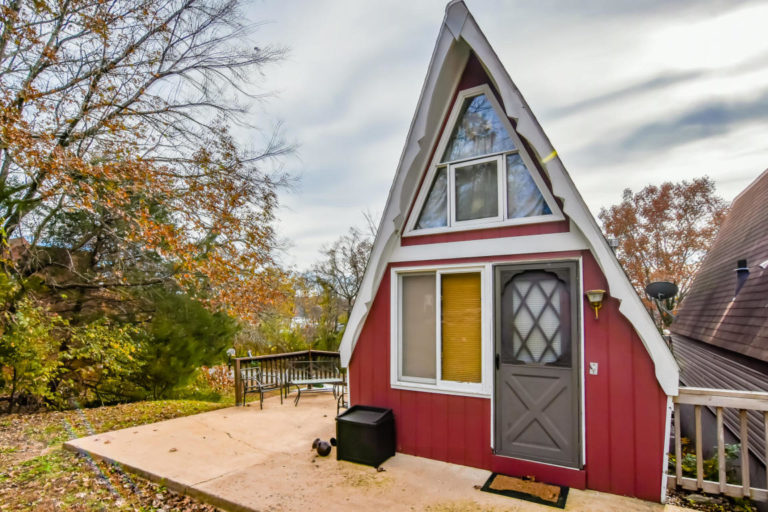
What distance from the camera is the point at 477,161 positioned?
421cm

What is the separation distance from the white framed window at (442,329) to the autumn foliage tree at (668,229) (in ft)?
56.6

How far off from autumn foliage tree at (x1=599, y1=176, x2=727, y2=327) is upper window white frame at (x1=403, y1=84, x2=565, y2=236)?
1707 cm

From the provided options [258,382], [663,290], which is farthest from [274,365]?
[663,290]

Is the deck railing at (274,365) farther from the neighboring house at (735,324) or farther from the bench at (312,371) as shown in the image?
the neighboring house at (735,324)

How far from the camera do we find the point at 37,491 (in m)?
3.48

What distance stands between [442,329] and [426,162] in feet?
6.62

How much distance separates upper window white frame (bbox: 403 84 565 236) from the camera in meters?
→ 3.78

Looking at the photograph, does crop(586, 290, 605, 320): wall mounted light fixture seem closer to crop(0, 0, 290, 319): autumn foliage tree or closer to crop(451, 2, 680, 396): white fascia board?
crop(451, 2, 680, 396): white fascia board

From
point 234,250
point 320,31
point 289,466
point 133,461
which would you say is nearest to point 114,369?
point 234,250

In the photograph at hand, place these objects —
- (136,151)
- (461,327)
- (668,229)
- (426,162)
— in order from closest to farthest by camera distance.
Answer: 1. (461,327)
2. (426,162)
3. (136,151)
4. (668,229)

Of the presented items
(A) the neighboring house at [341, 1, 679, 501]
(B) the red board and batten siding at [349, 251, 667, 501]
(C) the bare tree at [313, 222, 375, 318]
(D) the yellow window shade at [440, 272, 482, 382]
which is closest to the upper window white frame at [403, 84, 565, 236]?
(A) the neighboring house at [341, 1, 679, 501]

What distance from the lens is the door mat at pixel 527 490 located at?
3.18 m

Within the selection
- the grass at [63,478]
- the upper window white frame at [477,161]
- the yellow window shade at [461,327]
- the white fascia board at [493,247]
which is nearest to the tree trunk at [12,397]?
the grass at [63,478]

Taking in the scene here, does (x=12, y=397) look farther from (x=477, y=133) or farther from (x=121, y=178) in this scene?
(x=477, y=133)
